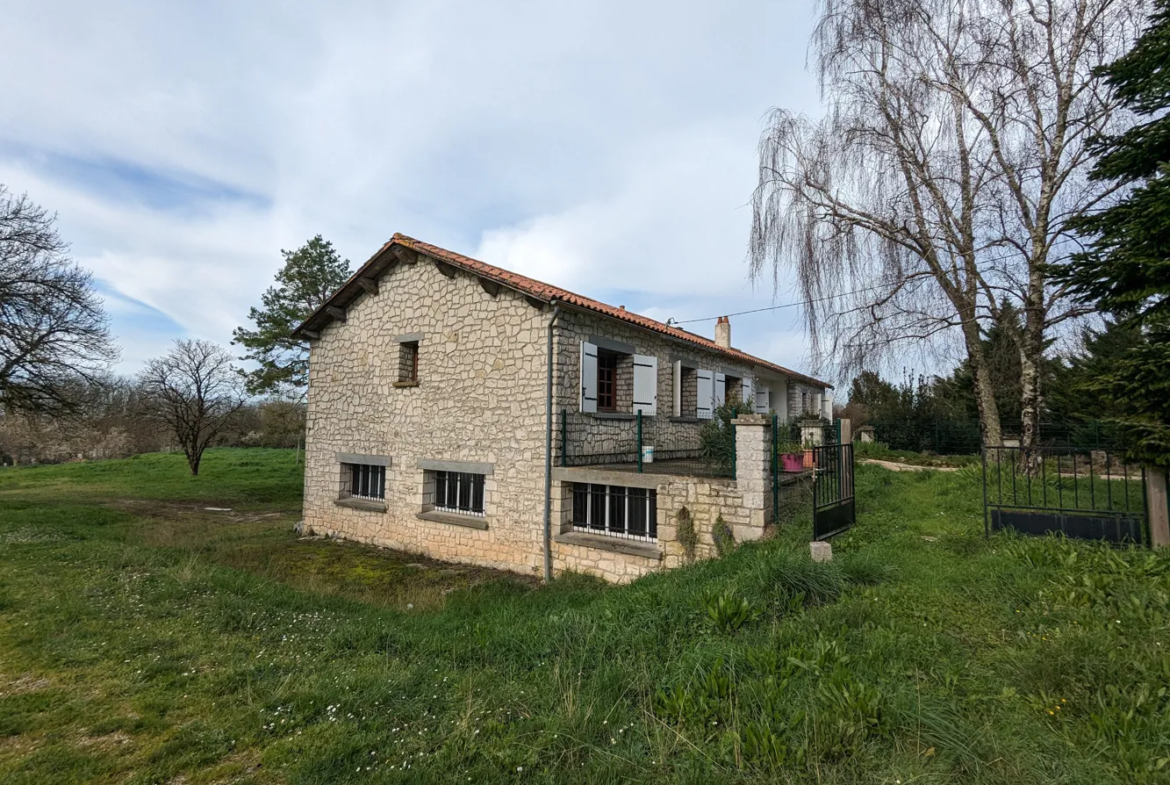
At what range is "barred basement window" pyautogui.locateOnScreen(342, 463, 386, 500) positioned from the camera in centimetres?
1102

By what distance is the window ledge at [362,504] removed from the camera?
34.6 feet

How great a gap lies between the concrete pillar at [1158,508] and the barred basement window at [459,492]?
8.57 meters

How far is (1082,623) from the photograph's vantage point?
331 centimetres

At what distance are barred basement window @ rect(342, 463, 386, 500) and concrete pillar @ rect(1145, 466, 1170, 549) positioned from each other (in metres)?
11.4

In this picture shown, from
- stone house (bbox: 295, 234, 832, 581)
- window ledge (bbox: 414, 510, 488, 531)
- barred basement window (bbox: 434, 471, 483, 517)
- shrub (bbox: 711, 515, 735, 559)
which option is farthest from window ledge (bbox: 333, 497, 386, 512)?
shrub (bbox: 711, 515, 735, 559)

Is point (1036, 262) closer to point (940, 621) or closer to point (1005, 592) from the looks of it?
point (1005, 592)

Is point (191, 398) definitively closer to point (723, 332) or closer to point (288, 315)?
point (288, 315)

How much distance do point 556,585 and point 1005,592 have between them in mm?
5229

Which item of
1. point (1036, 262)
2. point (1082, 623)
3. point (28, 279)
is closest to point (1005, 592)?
point (1082, 623)

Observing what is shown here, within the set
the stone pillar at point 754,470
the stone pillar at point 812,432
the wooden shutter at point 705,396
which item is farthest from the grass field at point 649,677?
the wooden shutter at point 705,396

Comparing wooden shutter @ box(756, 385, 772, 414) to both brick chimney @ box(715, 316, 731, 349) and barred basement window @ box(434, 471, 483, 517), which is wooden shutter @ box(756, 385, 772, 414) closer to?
brick chimney @ box(715, 316, 731, 349)

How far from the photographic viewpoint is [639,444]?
305 inches

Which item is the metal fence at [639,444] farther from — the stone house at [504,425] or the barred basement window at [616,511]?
the barred basement window at [616,511]

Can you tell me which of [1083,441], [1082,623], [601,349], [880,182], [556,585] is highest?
[880,182]
